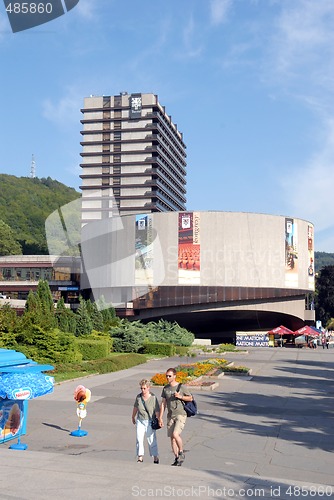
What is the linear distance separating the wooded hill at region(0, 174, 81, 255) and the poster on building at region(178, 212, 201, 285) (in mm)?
69145

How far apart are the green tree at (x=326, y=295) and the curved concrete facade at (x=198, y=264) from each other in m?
46.9

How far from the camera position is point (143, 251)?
87562 millimetres

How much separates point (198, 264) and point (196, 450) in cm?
7438

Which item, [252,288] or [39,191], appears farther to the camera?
[39,191]

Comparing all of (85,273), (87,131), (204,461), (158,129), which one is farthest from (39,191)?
(204,461)

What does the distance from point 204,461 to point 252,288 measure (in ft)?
254

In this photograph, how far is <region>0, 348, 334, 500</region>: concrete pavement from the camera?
28.5ft

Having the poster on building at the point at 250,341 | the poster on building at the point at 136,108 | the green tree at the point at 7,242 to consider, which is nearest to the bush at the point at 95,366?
the poster on building at the point at 250,341

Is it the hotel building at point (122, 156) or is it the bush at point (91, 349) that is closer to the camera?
the bush at point (91, 349)

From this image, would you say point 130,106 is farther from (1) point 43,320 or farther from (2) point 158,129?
(1) point 43,320

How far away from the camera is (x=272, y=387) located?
26.0 m

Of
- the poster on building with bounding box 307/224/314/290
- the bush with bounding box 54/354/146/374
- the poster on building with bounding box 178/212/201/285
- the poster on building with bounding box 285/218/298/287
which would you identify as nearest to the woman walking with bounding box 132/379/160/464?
the bush with bounding box 54/354/146/374

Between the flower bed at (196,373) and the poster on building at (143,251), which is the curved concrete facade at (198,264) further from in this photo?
the flower bed at (196,373)

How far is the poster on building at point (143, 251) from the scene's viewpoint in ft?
286
